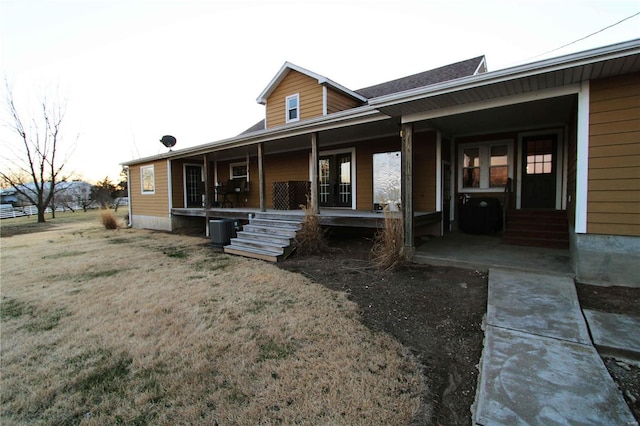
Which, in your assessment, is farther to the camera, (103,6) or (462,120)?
(103,6)

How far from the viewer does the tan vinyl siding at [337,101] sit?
9.59m

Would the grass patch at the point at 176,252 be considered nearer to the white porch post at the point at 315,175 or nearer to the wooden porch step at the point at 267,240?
the wooden porch step at the point at 267,240

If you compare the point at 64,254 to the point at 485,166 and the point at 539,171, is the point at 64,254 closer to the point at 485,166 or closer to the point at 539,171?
the point at 485,166

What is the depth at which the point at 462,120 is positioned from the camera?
6391 millimetres

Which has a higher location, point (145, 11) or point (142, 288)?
point (145, 11)

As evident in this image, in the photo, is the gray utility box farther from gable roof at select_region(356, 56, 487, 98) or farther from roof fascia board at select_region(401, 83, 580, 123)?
gable roof at select_region(356, 56, 487, 98)

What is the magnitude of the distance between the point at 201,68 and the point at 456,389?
14.7 metres

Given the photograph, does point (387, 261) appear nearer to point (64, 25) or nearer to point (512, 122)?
point (512, 122)

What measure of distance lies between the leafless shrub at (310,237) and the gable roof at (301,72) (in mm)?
4847

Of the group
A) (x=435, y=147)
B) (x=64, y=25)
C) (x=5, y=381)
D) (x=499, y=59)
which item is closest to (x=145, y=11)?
(x=64, y=25)

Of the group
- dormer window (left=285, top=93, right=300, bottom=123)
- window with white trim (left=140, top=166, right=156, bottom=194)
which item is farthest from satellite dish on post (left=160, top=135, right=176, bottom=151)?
dormer window (left=285, top=93, right=300, bottom=123)

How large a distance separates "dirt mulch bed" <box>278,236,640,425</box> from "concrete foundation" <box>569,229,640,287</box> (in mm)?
157

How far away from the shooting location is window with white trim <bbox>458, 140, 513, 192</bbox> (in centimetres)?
749

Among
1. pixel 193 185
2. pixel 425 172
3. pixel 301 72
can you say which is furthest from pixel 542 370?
pixel 193 185
